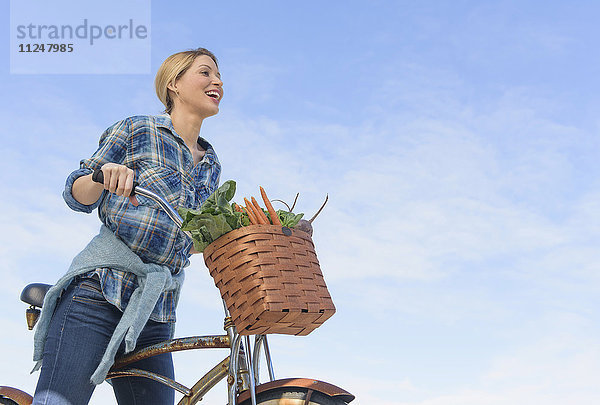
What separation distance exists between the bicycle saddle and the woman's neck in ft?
3.09

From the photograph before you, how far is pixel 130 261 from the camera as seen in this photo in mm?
2666

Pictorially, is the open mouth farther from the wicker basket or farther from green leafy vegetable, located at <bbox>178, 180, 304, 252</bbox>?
the wicker basket

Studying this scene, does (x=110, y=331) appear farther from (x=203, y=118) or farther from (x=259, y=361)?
(x=203, y=118)

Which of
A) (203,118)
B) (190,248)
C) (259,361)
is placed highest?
(203,118)

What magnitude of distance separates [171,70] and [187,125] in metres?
0.28

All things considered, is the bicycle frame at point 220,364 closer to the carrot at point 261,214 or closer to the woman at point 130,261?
the woman at point 130,261

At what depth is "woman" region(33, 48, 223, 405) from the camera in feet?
8.53

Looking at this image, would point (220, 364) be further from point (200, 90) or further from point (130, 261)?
point (200, 90)

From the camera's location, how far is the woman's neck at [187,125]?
297 cm

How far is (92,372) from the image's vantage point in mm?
2633

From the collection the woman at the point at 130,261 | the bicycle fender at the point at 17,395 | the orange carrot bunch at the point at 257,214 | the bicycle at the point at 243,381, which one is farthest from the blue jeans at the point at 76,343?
the orange carrot bunch at the point at 257,214

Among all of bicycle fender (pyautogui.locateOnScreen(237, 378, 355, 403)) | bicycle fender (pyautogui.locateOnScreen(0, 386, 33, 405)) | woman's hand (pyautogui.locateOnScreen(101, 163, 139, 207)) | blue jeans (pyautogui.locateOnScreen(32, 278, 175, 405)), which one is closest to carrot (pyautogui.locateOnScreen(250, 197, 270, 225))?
woman's hand (pyautogui.locateOnScreen(101, 163, 139, 207))

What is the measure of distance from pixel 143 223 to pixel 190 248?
265mm

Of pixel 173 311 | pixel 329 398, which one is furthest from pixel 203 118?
pixel 329 398
